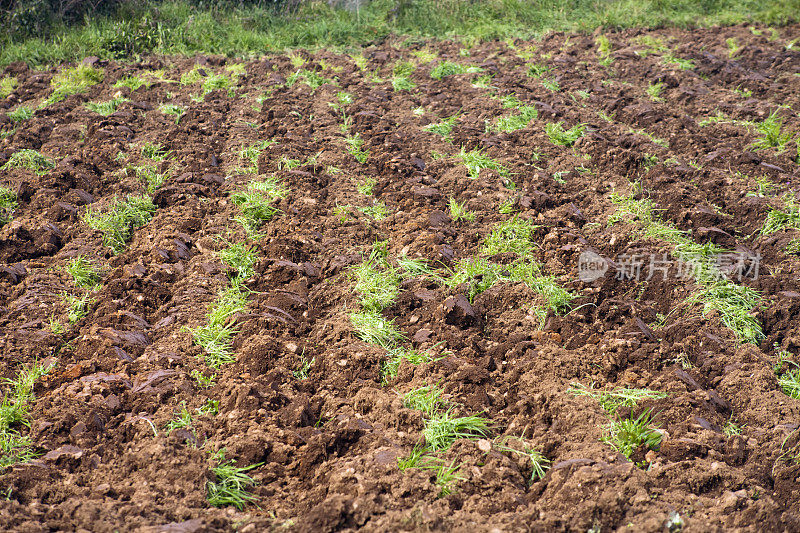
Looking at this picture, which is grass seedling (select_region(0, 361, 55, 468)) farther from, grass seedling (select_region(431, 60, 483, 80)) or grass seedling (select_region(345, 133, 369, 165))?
grass seedling (select_region(431, 60, 483, 80))

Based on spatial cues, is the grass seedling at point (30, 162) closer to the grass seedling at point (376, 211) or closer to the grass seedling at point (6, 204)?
the grass seedling at point (6, 204)

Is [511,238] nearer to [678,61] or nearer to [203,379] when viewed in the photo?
[203,379]

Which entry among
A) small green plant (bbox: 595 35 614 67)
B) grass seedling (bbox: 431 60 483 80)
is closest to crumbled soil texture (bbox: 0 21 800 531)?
grass seedling (bbox: 431 60 483 80)

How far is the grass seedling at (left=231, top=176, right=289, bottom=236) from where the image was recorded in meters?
4.49

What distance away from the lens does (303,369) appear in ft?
10.8

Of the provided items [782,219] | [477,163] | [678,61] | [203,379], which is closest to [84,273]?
[203,379]

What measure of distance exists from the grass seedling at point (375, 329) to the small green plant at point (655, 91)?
478 cm

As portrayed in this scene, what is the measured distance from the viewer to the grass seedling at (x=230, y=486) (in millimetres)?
2510

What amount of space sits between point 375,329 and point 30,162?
387 centimetres

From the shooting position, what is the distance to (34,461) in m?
2.61

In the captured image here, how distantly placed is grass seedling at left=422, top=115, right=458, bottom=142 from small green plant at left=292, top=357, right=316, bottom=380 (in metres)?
3.15

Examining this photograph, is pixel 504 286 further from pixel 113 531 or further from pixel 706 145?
pixel 706 145

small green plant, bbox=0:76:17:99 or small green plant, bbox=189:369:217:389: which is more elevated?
small green plant, bbox=0:76:17:99

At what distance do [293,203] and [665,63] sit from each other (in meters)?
5.64
